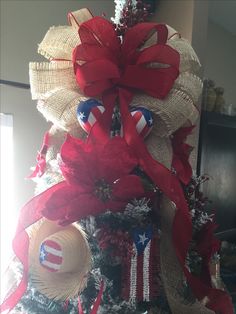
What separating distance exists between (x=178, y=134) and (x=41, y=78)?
0.26 meters

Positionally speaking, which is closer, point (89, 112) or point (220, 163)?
point (89, 112)

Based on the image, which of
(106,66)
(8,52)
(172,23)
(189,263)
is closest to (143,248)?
(189,263)

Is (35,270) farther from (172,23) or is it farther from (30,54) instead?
(172,23)

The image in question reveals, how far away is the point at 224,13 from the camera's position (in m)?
1.51

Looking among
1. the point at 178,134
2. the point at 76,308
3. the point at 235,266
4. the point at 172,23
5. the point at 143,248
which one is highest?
the point at 172,23

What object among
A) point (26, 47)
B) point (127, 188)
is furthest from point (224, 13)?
point (127, 188)

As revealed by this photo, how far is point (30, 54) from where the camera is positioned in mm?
935

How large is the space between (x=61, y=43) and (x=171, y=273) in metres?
0.41

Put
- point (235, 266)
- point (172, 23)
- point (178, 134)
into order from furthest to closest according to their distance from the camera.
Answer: point (235, 266), point (172, 23), point (178, 134)

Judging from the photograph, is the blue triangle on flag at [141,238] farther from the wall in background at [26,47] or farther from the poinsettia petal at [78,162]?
the wall in background at [26,47]

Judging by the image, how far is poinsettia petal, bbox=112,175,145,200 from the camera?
430 mm

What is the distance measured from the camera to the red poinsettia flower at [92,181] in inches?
16.6

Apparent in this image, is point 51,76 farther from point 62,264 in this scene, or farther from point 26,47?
point 26,47

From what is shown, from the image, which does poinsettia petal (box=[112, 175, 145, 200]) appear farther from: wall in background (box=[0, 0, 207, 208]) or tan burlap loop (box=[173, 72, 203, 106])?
wall in background (box=[0, 0, 207, 208])
